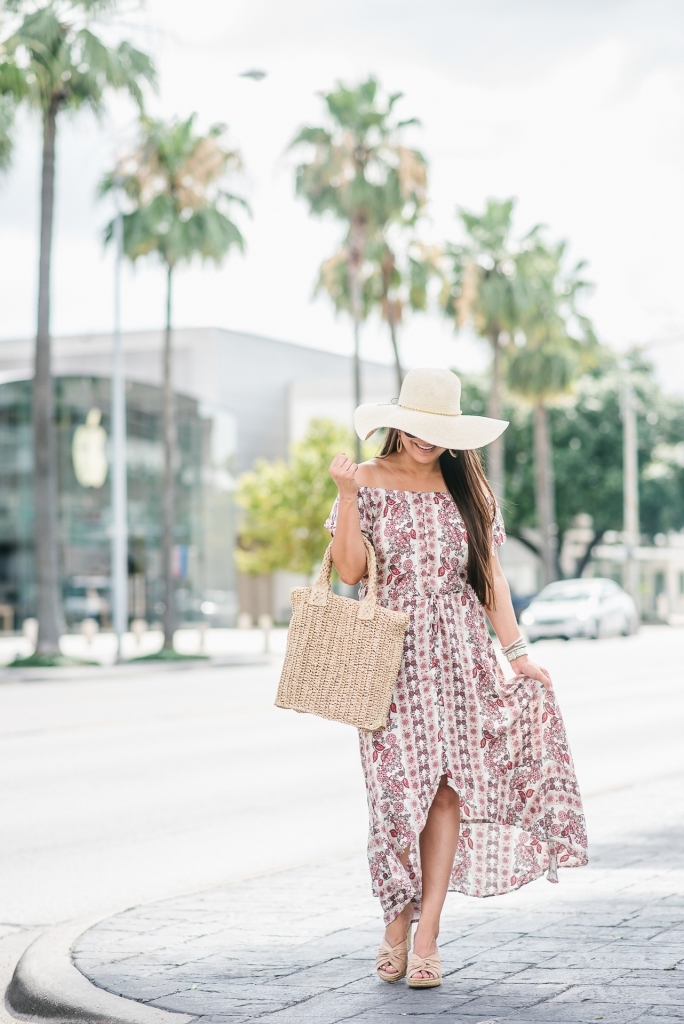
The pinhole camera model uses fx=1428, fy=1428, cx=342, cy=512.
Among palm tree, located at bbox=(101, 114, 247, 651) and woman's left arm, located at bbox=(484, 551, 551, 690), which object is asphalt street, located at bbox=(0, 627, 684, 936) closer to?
woman's left arm, located at bbox=(484, 551, 551, 690)

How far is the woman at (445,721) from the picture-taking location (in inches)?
172

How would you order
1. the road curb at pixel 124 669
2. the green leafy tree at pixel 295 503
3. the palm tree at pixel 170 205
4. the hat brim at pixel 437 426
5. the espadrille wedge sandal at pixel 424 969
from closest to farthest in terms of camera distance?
the espadrille wedge sandal at pixel 424 969 < the hat brim at pixel 437 426 < the road curb at pixel 124 669 < the palm tree at pixel 170 205 < the green leafy tree at pixel 295 503

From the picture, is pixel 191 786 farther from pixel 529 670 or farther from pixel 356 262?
pixel 356 262

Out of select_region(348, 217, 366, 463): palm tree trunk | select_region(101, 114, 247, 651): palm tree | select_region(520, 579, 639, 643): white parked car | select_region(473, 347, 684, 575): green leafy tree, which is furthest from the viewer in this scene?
select_region(473, 347, 684, 575): green leafy tree

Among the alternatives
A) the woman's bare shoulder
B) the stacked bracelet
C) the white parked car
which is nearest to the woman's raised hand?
the woman's bare shoulder

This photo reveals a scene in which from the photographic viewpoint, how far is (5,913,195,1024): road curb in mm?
3967

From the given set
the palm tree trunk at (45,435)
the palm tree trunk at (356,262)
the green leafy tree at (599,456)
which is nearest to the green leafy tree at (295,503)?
the green leafy tree at (599,456)

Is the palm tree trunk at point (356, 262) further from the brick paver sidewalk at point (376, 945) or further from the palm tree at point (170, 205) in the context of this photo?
the brick paver sidewalk at point (376, 945)

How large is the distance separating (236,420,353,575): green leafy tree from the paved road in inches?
1193

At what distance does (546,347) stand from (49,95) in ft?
63.8

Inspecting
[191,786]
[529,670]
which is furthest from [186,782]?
[529,670]

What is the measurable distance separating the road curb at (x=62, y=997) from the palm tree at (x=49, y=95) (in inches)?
870

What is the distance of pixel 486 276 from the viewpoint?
39.3 meters

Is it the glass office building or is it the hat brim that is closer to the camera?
the hat brim
